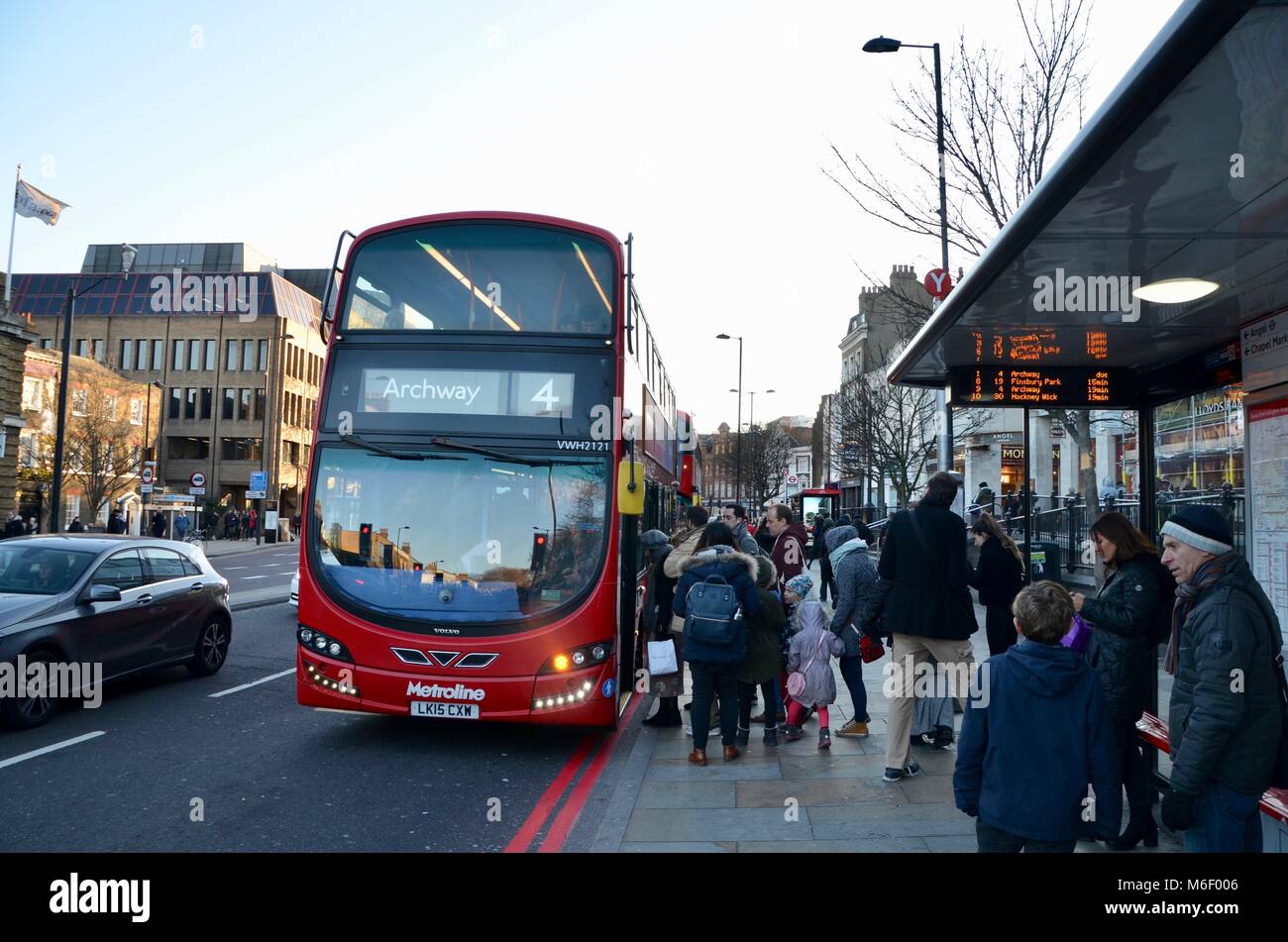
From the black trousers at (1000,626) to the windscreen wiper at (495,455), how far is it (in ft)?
12.5

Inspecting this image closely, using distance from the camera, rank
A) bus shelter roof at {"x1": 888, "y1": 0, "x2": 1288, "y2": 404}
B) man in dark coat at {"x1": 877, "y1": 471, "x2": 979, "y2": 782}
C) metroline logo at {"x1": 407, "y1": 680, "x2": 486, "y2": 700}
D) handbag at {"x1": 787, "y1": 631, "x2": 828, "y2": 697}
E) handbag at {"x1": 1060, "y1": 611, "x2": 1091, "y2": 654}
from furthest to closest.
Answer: handbag at {"x1": 787, "y1": 631, "x2": 828, "y2": 697} → metroline logo at {"x1": 407, "y1": 680, "x2": 486, "y2": 700} → man in dark coat at {"x1": 877, "y1": 471, "x2": 979, "y2": 782} → handbag at {"x1": 1060, "y1": 611, "x2": 1091, "y2": 654} → bus shelter roof at {"x1": 888, "y1": 0, "x2": 1288, "y2": 404}

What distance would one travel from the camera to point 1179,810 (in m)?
3.46

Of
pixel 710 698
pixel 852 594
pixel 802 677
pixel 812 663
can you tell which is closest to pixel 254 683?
pixel 710 698

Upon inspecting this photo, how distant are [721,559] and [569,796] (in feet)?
6.56

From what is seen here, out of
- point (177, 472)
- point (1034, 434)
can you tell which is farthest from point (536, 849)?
point (177, 472)

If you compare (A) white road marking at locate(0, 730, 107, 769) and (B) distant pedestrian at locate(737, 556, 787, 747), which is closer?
(A) white road marking at locate(0, 730, 107, 769)

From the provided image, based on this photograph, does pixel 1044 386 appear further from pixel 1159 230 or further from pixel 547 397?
pixel 547 397

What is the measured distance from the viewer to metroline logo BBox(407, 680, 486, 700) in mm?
6859

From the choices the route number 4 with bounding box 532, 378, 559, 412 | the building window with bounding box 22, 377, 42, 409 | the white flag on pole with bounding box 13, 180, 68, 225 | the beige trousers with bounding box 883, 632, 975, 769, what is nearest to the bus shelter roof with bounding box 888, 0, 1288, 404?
the beige trousers with bounding box 883, 632, 975, 769

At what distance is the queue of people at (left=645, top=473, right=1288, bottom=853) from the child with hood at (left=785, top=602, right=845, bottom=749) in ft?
0.04

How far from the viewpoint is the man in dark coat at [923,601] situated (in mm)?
6145

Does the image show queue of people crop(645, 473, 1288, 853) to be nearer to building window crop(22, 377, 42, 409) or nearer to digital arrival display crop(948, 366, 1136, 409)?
digital arrival display crop(948, 366, 1136, 409)

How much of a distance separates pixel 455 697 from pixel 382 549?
128 centimetres
